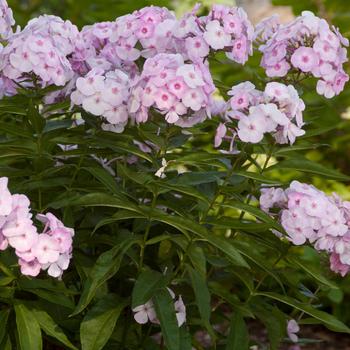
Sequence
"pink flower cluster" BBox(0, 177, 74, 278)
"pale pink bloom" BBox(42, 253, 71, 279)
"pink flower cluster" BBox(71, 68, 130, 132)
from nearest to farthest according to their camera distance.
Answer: "pink flower cluster" BBox(0, 177, 74, 278), "pale pink bloom" BBox(42, 253, 71, 279), "pink flower cluster" BBox(71, 68, 130, 132)

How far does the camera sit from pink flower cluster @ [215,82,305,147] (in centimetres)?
204

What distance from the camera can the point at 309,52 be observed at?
2.24m

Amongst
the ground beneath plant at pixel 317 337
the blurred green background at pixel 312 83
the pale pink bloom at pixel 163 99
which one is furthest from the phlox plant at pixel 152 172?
the ground beneath plant at pixel 317 337

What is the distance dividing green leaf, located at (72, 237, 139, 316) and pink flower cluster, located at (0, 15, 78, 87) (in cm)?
46

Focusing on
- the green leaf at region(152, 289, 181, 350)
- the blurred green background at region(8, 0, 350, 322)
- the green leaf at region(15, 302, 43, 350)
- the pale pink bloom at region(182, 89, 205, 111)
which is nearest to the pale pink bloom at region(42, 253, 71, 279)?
the green leaf at region(15, 302, 43, 350)

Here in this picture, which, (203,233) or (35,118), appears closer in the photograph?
(203,233)

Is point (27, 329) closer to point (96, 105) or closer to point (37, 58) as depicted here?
point (96, 105)

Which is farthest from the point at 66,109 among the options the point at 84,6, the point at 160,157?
the point at 84,6

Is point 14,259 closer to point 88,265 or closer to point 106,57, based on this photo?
point 88,265

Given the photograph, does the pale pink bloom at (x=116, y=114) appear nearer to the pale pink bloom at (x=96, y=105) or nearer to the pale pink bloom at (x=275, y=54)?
the pale pink bloom at (x=96, y=105)

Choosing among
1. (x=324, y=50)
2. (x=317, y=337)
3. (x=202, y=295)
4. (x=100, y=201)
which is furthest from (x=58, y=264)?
(x=317, y=337)

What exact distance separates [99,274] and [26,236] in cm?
29

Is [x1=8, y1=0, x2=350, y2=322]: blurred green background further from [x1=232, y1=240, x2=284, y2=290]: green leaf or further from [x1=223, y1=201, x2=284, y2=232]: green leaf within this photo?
[x1=223, y1=201, x2=284, y2=232]: green leaf

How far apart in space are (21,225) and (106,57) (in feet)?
2.44
